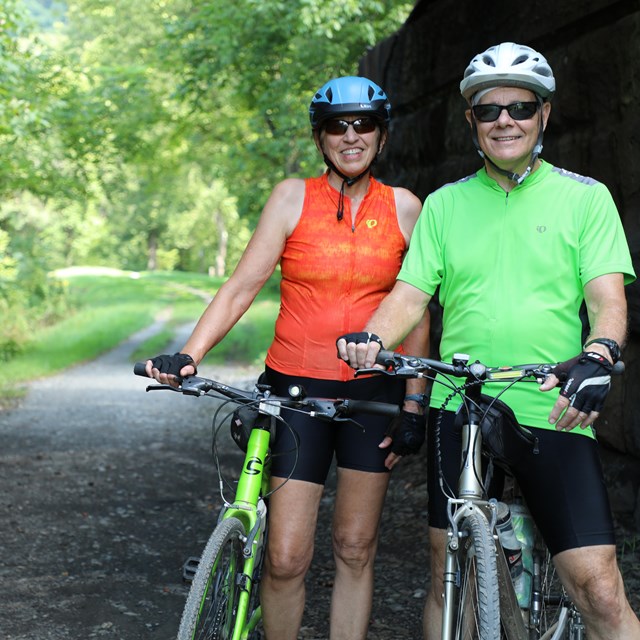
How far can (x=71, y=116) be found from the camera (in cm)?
1719

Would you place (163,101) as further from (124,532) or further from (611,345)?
(611,345)

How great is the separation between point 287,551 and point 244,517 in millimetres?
324

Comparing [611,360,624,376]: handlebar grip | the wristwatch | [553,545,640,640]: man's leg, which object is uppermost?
the wristwatch

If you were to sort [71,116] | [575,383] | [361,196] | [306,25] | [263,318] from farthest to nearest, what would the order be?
[263,318], [71,116], [306,25], [361,196], [575,383]

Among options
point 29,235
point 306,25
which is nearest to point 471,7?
point 306,25

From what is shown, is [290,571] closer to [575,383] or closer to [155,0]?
[575,383]

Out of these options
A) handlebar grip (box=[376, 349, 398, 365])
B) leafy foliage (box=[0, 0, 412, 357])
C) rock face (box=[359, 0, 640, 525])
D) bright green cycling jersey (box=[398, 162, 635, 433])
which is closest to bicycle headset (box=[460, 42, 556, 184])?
bright green cycling jersey (box=[398, 162, 635, 433])

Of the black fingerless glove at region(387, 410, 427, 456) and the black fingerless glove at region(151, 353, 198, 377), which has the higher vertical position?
the black fingerless glove at region(151, 353, 198, 377)

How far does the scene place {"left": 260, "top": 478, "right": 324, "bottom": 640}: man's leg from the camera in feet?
11.7

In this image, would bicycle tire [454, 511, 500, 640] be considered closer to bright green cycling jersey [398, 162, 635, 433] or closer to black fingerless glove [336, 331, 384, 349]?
bright green cycling jersey [398, 162, 635, 433]

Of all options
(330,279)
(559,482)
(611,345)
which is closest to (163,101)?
(330,279)

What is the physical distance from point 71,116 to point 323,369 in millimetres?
14578

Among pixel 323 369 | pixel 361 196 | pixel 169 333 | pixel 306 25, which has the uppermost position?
pixel 306 25

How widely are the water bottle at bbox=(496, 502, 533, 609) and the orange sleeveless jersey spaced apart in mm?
844
